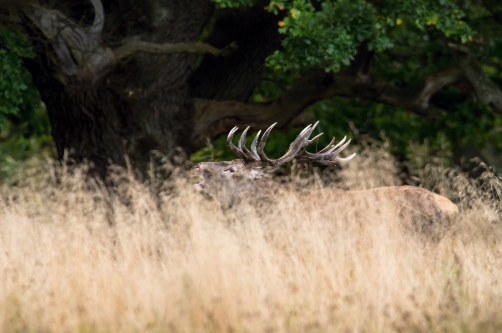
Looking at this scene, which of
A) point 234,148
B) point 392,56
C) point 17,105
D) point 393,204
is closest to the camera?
point 393,204

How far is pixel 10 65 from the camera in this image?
30.0ft

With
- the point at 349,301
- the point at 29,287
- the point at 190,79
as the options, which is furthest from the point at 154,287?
the point at 190,79

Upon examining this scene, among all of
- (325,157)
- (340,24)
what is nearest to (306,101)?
(340,24)

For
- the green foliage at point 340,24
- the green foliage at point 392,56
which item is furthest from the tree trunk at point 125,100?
the green foliage at point 340,24

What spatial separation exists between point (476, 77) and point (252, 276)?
664 cm

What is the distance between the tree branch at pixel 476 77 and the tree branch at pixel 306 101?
1.11 ft

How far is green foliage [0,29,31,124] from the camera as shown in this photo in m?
9.05

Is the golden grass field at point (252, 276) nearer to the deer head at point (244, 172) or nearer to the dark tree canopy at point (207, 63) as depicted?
the deer head at point (244, 172)

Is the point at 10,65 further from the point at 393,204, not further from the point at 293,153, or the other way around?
the point at 393,204

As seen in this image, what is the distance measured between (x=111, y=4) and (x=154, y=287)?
6265mm

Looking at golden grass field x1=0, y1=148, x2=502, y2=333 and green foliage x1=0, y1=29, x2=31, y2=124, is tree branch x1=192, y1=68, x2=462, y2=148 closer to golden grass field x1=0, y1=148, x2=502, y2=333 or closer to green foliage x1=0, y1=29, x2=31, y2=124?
green foliage x1=0, y1=29, x2=31, y2=124

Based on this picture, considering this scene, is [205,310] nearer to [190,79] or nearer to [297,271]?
[297,271]

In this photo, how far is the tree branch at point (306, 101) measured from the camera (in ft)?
35.8

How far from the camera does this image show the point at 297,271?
5.28 metres
